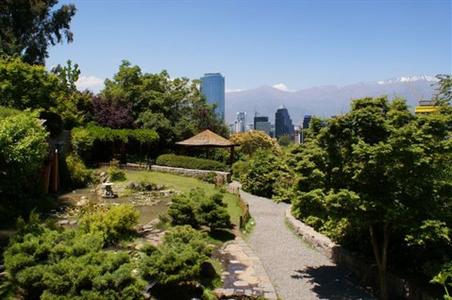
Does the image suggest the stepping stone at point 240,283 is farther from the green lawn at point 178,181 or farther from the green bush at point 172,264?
the green lawn at point 178,181

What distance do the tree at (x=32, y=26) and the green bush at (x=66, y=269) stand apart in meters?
26.7

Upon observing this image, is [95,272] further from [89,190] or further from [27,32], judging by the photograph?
[27,32]

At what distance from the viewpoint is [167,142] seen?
3597 centimetres

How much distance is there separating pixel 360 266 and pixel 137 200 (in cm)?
1178

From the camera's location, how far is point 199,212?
13539 millimetres

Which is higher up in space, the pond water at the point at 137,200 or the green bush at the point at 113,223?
the green bush at the point at 113,223

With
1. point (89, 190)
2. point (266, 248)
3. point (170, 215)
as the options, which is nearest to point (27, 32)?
point (89, 190)

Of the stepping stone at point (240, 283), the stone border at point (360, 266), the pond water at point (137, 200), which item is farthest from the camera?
the pond water at point (137, 200)

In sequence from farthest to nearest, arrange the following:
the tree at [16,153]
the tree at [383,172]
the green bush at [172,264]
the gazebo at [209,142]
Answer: the gazebo at [209,142]
the tree at [16,153]
the green bush at [172,264]
the tree at [383,172]

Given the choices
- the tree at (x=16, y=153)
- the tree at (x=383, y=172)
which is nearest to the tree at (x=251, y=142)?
the tree at (x=16, y=153)

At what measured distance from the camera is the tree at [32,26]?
3228 cm

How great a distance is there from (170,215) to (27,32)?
90.9ft

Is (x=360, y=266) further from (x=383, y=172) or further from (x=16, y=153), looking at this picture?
(x=16, y=153)

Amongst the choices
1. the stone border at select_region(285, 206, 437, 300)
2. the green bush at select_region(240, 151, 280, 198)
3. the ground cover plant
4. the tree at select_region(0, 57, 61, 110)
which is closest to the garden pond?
the green bush at select_region(240, 151, 280, 198)
